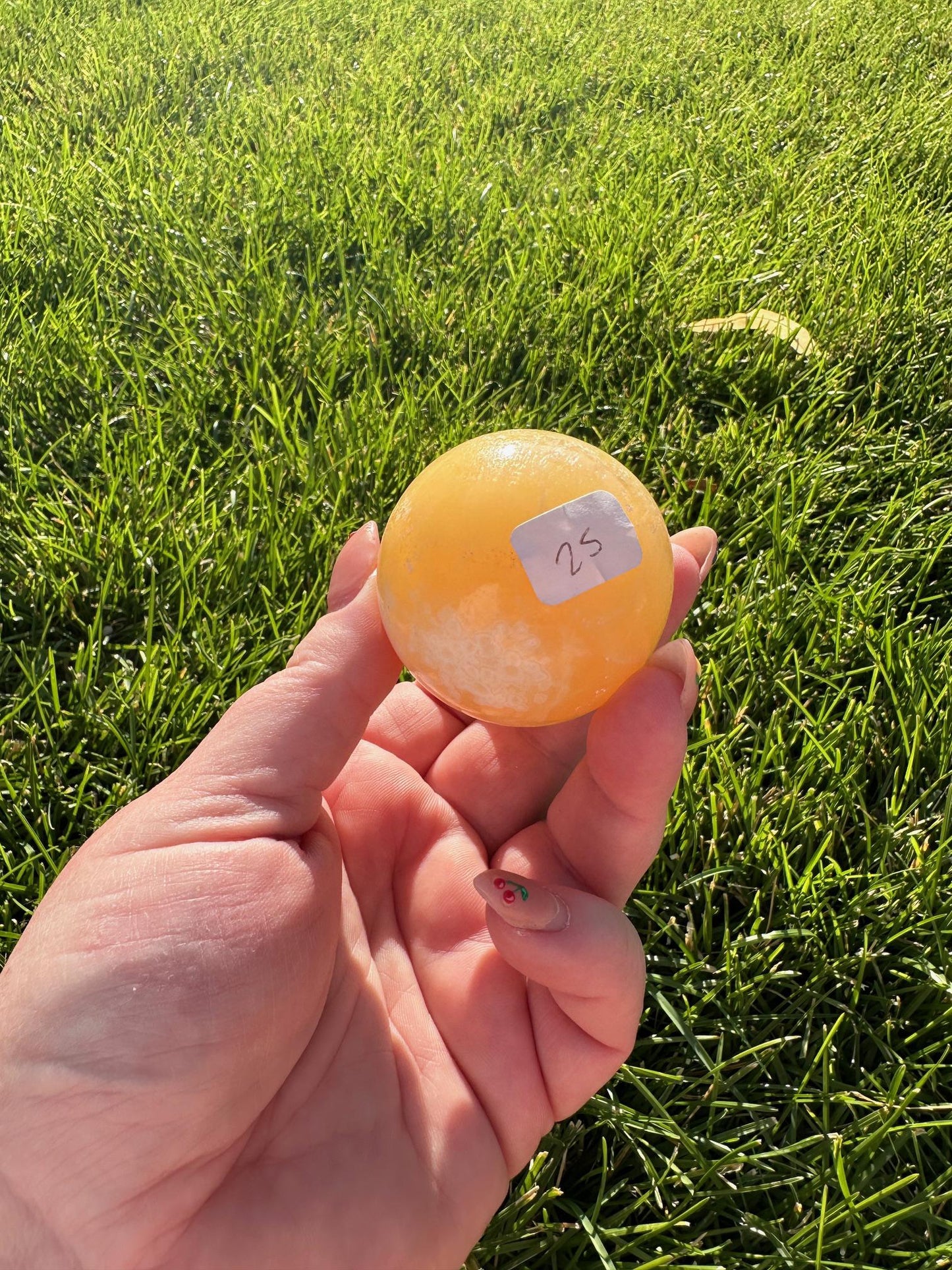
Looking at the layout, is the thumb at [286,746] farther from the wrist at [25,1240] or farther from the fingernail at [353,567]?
the wrist at [25,1240]

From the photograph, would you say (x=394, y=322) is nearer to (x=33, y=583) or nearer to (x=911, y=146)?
(x=33, y=583)

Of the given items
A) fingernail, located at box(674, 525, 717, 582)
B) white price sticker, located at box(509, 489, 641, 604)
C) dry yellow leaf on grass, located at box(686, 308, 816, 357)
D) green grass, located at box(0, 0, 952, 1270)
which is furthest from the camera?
dry yellow leaf on grass, located at box(686, 308, 816, 357)

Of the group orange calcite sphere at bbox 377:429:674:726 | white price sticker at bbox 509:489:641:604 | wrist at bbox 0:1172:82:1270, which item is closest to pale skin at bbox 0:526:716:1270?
wrist at bbox 0:1172:82:1270

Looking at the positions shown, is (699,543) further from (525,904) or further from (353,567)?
(525,904)

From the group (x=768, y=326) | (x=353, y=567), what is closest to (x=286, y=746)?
(x=353, y=567)

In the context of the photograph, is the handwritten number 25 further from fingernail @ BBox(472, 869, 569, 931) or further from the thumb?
fingernail @ BBox(472, 869, 569, 931)

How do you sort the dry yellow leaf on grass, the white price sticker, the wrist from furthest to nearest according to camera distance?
the dry yellow leaf on grass
the white price sticker
the wrist

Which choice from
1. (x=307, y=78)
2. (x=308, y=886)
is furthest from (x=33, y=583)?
(x=307, y=78)

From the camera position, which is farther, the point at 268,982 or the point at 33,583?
the point at 33,583
